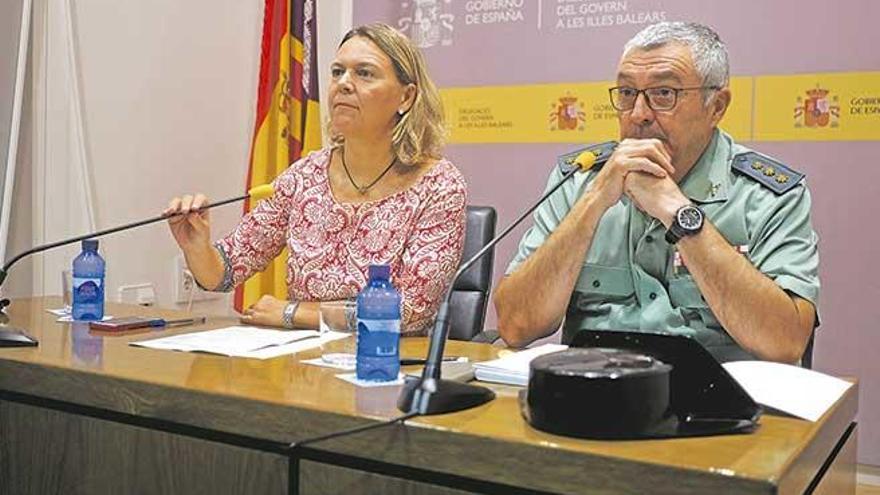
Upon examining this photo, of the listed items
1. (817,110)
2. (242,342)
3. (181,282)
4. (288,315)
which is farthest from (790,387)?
(181,282)

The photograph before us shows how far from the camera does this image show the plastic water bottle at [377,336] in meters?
1.26

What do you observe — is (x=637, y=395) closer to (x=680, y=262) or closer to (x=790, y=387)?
(x=790, y=387)

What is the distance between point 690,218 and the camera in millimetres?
1526

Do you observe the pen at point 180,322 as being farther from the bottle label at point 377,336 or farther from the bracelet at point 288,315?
the bottle label at point 377,336

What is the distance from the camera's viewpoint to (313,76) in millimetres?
3199

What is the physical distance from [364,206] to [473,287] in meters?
0.33

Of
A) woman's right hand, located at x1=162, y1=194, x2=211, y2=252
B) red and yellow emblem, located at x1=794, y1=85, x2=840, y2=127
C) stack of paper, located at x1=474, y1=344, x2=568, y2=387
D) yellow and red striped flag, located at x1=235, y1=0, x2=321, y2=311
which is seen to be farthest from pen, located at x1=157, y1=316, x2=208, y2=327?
red and yellow emblem, located at x1=794, y1=85, x2=840, y2=127

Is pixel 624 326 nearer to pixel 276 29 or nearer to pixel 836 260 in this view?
pixel 836 260

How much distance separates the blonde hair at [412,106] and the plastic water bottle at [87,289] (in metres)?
A: 0.67

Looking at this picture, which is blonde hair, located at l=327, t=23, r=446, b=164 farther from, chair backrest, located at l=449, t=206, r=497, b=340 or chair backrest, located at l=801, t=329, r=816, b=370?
chair backrest, located at l=801, t=329, r=816, b=370

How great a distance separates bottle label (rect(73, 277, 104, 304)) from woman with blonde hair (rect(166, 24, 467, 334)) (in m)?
0.25

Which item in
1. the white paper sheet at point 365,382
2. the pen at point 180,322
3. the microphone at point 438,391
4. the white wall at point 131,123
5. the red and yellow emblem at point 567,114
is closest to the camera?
the microphone at point 438,391

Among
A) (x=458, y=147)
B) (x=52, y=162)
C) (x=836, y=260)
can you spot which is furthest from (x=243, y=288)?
(x=836, y=260)

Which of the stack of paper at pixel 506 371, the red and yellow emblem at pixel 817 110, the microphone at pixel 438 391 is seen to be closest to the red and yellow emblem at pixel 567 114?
the red and yellow emblem at pixel 817 110
